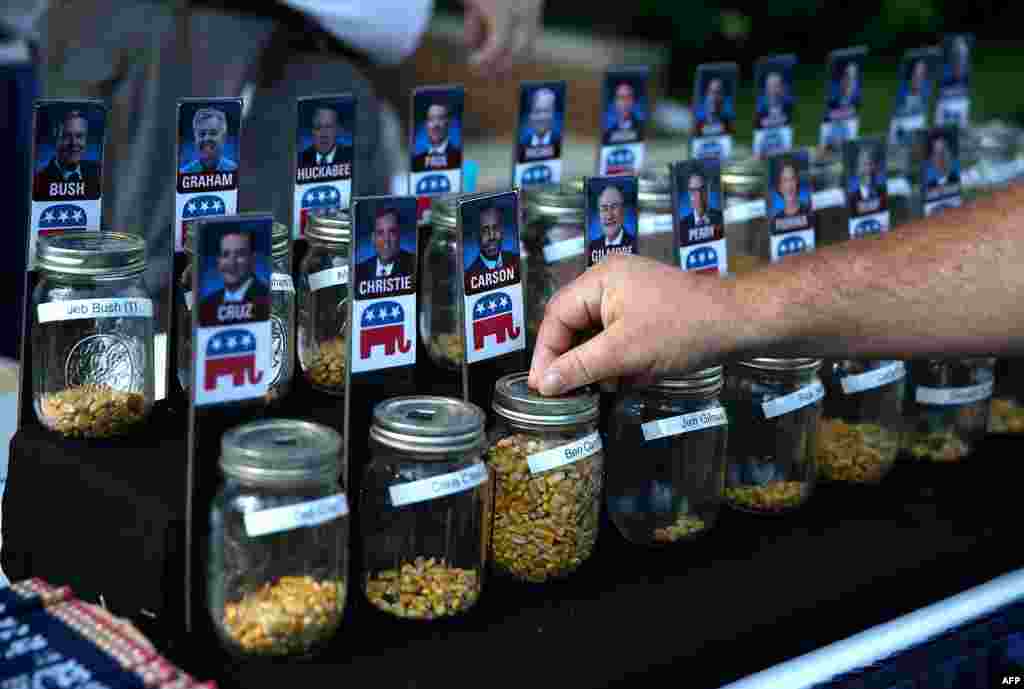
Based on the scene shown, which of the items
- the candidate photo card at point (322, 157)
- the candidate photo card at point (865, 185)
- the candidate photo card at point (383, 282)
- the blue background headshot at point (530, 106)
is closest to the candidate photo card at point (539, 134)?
the blue background headshot at point (530, 106)

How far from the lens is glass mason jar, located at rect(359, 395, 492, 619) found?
1172mm

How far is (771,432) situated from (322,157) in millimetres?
604

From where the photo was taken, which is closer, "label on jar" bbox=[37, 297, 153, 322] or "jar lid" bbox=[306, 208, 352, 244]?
"label on jar" bbox=[37, 297, 153, 322]

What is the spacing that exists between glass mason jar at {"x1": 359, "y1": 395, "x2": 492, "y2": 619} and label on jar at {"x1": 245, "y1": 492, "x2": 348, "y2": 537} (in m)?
0.08

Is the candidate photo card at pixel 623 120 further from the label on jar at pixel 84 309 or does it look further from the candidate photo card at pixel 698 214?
the label on jar at pixel 84 309

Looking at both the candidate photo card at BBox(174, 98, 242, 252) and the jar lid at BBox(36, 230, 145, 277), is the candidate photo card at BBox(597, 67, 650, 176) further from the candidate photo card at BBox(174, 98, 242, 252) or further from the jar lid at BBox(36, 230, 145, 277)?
the jar lid at BBox(36, 230, 145, 277)

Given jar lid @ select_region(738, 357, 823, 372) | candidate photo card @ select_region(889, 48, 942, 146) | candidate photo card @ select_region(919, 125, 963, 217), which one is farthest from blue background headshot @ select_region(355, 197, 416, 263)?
candidate photo card @ select_region(889, 48, 942, 146)

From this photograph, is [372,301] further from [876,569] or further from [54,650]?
[876,569]

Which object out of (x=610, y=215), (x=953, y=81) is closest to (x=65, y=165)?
(x=610, y=215)

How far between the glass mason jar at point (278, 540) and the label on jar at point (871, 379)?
0.72 meters

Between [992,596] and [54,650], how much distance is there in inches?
39.4

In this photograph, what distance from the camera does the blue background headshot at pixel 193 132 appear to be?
1330mm

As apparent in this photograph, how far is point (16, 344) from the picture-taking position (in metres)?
3.04

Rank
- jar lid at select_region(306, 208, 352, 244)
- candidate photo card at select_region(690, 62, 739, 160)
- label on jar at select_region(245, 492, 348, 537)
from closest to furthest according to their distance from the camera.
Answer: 1. label on jar at select_region(245, 492, 348, 537)
2. jar lid at select_region(306, 208, 352, 244)
3. candidate photo card at select_region(690, 62, 739, 160)
